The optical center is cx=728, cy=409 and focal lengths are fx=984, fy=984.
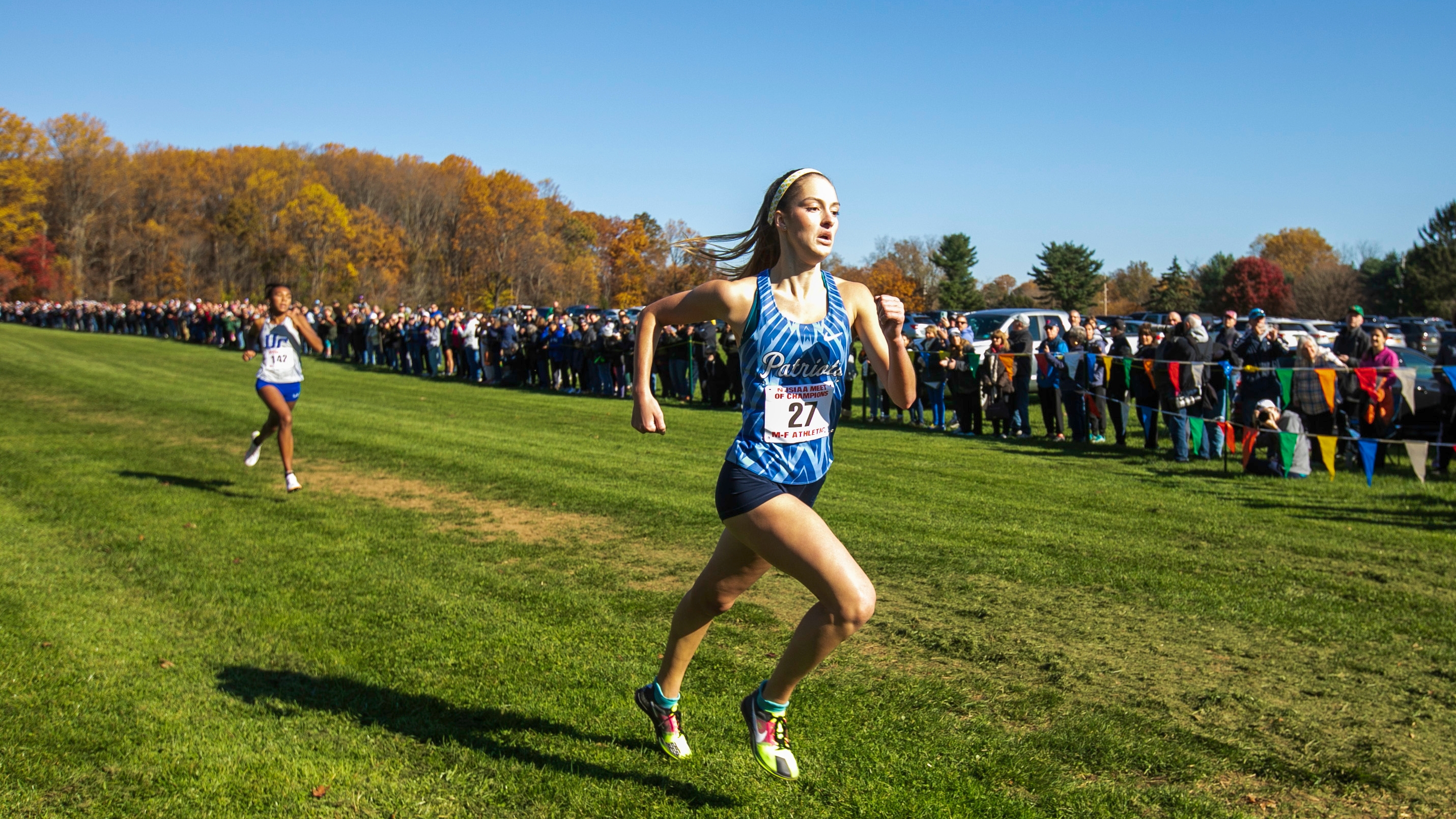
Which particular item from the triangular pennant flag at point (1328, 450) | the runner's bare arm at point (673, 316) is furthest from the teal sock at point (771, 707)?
the triangular pennant flag at point (1328, 450)

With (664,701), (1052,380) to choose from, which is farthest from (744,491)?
(1052,380)

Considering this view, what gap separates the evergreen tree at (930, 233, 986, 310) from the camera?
78.6m

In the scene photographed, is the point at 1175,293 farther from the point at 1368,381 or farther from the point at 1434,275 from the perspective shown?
the point at 1368,381

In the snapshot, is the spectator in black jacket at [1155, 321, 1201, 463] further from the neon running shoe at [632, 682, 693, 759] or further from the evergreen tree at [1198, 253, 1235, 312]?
the evergreen tree at [1198, 253, 1235, 312]

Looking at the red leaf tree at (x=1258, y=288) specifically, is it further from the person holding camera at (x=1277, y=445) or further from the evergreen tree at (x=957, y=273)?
the person holding camera at (x=1277, y=445)

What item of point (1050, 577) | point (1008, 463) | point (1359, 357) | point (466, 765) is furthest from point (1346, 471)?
point (466, 765)

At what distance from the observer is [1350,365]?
12750 mm

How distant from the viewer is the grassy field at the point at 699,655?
389cm

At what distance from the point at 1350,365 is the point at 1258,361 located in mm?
1106

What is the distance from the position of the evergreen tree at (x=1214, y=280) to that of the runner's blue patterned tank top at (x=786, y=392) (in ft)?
279

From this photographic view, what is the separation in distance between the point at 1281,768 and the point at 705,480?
7.51 metres

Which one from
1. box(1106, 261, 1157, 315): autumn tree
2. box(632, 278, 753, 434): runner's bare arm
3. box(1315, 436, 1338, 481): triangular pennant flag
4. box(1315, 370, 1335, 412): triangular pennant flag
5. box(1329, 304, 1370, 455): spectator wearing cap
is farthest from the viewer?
box(1106, 261, 1157, 315): autumn tree

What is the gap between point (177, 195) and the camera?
84.8m

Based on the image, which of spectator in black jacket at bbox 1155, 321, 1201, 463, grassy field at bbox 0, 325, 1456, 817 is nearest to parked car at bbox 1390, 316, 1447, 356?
spectator in black jacket at bbox 1155, 321, 1201, 463
